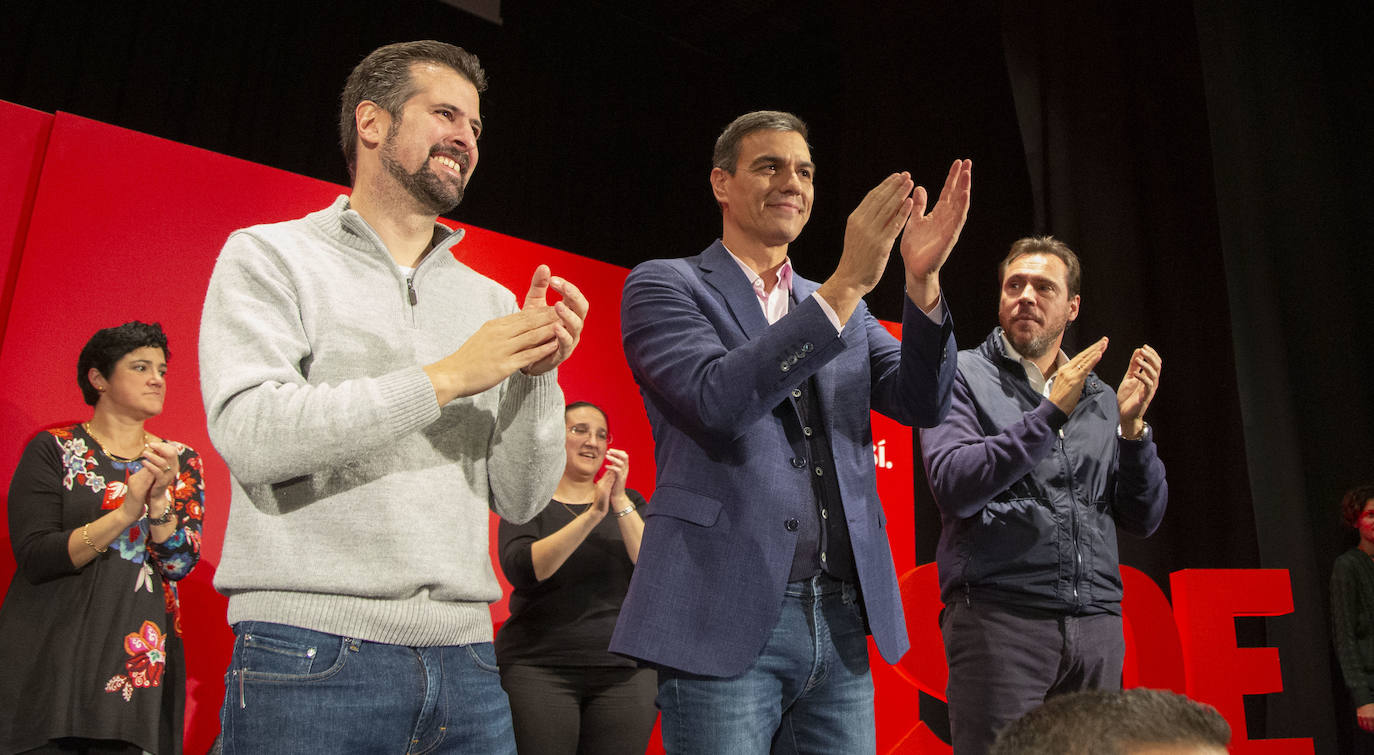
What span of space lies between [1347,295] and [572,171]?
14.1ft

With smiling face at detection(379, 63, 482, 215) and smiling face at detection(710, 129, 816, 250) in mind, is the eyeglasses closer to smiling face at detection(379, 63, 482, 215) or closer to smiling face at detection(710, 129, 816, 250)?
smiling face at detection(710, 129, 816, 250)

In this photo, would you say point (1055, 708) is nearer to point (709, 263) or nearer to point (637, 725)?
point (709, 263)

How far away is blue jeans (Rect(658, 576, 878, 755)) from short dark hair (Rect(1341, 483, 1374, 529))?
3654 millimetres

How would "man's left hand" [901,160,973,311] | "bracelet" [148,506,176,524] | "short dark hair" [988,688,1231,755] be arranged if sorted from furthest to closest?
"bracelet" [148,506,176,524], "man's left hand" [901,160,973,311], "short dark hair" [988,688,1231,755]

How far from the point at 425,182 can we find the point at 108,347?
2274 mm

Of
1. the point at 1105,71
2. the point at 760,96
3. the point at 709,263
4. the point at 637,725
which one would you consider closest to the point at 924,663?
the point at 637,725

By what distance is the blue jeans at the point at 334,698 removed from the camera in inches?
47.4

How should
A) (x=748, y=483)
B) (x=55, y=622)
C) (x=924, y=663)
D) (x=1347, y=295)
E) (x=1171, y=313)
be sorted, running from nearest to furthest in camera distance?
(x=748, y=483) → (x=55, y=622) → (x=924, y=663) → (x=1347, y=295) → (x=1171, y=313)

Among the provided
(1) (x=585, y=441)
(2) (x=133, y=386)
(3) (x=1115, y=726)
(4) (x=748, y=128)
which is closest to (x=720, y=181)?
(4) (x=748, y=128)

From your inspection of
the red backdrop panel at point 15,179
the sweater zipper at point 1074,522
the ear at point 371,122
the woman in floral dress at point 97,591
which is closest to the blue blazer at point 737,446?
the ear at point 371,122

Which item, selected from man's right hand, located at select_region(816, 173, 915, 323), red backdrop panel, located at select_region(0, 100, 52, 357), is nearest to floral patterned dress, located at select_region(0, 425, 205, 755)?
red backdrop panel, located at select_region(0, 100, 52, 357)

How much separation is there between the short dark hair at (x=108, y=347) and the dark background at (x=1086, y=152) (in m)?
0.41

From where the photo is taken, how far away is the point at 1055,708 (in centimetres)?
100

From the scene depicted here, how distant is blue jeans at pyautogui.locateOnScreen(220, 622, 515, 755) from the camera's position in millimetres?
1204
